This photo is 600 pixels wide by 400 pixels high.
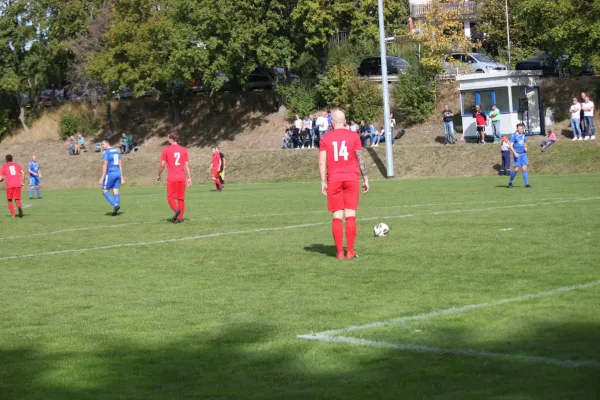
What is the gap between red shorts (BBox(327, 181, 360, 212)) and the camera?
1331cm

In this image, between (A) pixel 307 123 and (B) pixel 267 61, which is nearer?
(A) pixel 307 123

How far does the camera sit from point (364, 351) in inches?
303

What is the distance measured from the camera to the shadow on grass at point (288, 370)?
6492 mm

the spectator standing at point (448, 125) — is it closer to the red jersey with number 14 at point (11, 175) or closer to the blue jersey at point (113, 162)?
the blue jersey at point (113, 162)

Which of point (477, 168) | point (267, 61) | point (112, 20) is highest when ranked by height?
point (112, 20)

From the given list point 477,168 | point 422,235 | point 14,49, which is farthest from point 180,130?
point 422,235

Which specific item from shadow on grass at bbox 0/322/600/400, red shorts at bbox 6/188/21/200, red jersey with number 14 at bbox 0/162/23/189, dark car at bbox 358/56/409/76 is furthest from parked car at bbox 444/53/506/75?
shadow on grass at bbox 0/322/600/400

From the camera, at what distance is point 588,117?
40.4 m

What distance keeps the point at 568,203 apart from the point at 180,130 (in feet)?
160

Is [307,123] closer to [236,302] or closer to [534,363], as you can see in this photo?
[236,302]

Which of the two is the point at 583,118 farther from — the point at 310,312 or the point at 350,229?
the point at 310,312

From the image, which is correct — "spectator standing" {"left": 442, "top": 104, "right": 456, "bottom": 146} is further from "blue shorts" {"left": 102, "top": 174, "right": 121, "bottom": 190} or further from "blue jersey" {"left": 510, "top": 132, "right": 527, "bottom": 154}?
"blue shorts" {"left": 102, "top": 174, "right": 121, "bottom": 190}

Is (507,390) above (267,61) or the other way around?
the other way around

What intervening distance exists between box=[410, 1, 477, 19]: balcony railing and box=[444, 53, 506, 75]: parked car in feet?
34.0
